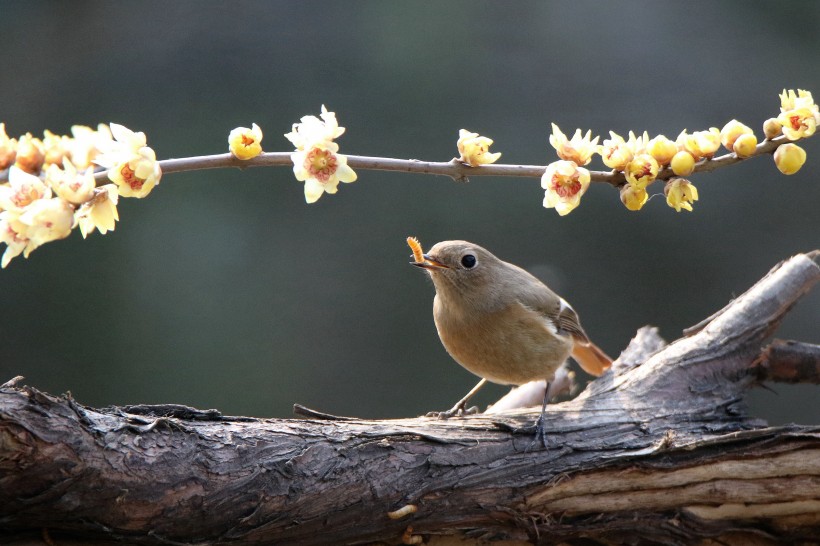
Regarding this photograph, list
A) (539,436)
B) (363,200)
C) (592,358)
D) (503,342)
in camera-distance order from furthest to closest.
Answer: (363,200), (592,358), (503,342), (539,436)

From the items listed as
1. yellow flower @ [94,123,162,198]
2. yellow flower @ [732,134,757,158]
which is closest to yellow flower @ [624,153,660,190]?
yellow flower @ [732,134,757,158]

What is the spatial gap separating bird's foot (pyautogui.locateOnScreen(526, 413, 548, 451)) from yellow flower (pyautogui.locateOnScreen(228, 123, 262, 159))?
3.66 feet

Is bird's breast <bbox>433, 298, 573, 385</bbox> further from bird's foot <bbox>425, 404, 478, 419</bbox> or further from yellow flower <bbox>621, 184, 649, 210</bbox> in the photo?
yellow flower <bbox>621, 184, 649, 210</bbox>

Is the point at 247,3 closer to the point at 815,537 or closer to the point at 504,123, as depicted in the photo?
the point at 504,123

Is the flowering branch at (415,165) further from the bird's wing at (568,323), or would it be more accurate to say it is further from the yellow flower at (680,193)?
the bird's wing at (568,323)

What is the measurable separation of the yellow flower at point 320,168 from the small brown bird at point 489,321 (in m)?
1.08

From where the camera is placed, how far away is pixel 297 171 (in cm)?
148

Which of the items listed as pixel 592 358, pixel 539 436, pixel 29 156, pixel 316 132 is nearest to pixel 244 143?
pixel 316 132

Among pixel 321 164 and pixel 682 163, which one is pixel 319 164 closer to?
pixel 321 164

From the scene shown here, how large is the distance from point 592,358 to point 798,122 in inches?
66.1

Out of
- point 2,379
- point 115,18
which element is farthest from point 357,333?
point 115,18

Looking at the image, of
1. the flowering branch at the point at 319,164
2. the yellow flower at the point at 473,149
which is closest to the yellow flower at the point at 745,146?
the flowering branch at the point at 319,164

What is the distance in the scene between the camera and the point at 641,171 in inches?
60.4

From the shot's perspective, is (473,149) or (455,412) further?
(455,412)
